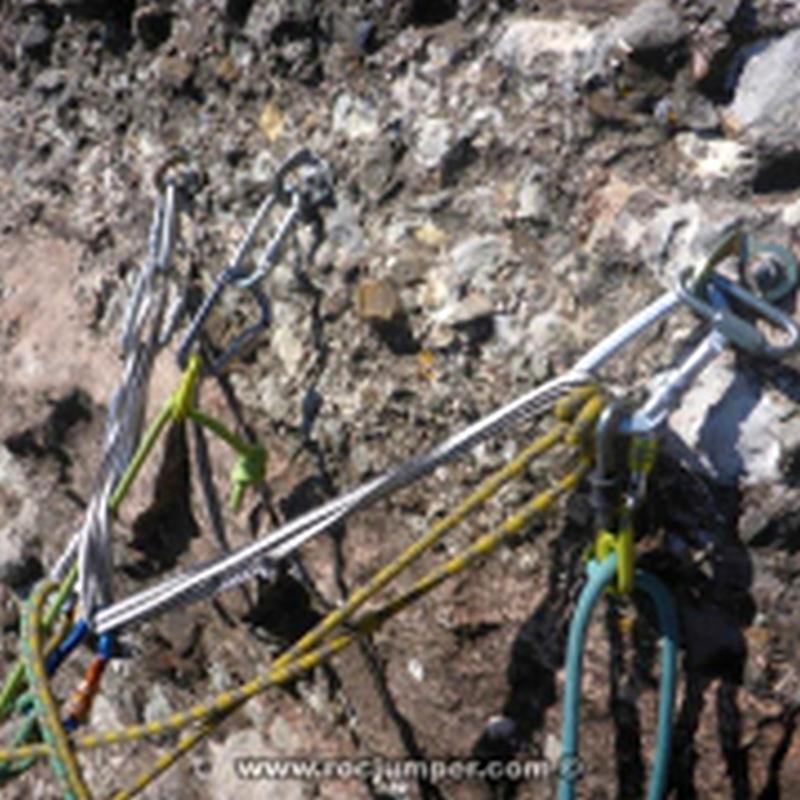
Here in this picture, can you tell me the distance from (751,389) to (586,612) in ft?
0.76

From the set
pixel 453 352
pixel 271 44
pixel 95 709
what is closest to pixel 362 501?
pixel 453 352

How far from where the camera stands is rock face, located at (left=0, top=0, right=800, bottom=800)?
3.25 ft

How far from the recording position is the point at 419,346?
114cm

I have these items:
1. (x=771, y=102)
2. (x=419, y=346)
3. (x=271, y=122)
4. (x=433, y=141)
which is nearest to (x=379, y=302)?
(x=419, y=346)

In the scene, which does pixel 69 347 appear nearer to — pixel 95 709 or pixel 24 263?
pixel 24 263

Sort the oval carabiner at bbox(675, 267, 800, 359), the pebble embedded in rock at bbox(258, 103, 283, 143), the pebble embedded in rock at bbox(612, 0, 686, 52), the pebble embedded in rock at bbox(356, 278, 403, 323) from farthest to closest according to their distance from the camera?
the pebble embedded in rock at bbox(258, 103, 283, 143) → the pebble embedded in rock at bbox(356, 278, 403, 323) → the pebble embedded in rock at bbox(612, 0, 686, 52) → the oval carabiner at bbox(675, 267, 800, 359)

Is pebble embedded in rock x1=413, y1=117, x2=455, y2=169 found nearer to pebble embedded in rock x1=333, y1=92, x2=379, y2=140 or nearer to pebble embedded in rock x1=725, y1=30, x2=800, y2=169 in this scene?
pebble embedded in rock x1=333, y1=92, x2=379, y2=140

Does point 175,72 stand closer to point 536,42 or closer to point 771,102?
point 536,42

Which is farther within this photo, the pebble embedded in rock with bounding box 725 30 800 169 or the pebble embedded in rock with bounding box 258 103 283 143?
the pebble embedded in rock with bounding box 258 103 283 143

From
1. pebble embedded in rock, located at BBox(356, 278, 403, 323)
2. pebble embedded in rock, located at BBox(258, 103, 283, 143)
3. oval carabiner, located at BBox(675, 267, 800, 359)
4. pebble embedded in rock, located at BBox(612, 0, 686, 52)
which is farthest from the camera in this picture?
pebble embedded in rock, located at BBox(258, 103, 283, 143)

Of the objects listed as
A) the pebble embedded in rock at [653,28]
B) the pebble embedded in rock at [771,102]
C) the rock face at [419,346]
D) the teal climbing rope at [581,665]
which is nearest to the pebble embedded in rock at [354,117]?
the rock face at [419,346]

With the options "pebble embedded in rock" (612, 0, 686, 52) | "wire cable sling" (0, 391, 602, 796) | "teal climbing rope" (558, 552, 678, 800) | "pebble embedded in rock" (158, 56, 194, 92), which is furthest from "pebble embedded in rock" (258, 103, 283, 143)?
"teal climbing rope" (558, 552, 678, 800)

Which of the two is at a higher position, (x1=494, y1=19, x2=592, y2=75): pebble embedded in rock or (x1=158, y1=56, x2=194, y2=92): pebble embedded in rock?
(x1=494, y1=19, x2=592, y2=75): pebble embedded in rock

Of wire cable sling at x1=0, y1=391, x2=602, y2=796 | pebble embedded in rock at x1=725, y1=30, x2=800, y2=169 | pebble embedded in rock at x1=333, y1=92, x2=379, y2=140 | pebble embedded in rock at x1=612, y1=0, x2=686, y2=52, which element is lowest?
wire cable sling at x1=0, y1=391, x2=602, y2=796
